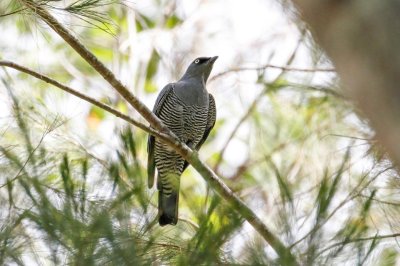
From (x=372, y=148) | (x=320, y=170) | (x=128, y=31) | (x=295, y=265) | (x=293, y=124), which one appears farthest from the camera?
(x=128, y=31)

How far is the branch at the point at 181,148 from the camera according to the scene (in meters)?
1.85

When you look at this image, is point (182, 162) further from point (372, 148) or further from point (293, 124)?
point (372, 148)

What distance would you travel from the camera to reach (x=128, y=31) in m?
8.20

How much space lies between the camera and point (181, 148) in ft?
12.9

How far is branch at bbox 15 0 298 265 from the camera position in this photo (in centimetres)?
185

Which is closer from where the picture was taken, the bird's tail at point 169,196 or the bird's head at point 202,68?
the bird's tail at point 169,196

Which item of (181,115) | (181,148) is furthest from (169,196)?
(181,148)

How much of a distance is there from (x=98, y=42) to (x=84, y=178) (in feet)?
21.1

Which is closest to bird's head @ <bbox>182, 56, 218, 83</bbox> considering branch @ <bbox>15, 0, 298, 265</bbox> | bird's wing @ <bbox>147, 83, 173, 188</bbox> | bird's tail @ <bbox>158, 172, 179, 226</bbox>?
bird's wing @ <bbox>147, 83, 173, 188</bbox>

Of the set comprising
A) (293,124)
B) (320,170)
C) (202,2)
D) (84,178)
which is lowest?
(84,178)

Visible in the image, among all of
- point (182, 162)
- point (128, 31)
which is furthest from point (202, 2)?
point (182, 162)

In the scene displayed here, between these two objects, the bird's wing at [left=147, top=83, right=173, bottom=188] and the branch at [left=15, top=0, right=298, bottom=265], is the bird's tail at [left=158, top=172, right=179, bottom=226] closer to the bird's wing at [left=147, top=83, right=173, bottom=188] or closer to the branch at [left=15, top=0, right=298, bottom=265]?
the bird's wing at [left=147, top=83, right=173, bottom=188]

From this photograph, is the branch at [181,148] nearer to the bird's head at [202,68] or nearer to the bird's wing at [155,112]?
the bird's wing at [155,112]

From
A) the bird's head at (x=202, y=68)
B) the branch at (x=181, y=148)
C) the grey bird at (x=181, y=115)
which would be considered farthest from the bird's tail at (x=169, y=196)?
the bird's head at (x=202, y=68)
